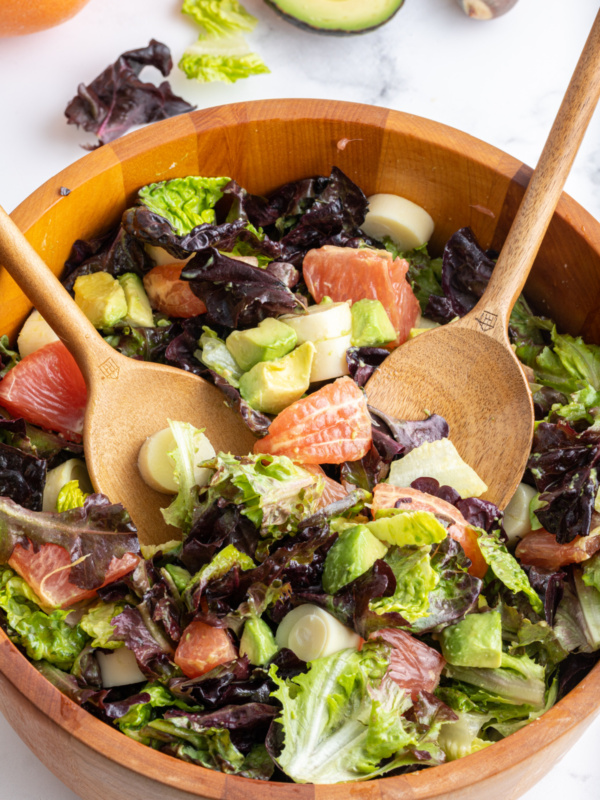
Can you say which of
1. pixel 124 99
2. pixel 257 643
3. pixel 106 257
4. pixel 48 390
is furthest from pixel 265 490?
pixel 124 99

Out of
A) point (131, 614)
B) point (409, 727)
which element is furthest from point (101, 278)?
point (409, 727)

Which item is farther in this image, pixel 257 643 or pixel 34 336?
pixel 34 336

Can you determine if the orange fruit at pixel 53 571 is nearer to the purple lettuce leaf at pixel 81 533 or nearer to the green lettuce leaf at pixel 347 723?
the purple lettuce leaf at pixel 81 533

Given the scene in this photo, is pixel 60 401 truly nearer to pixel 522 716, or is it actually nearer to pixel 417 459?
pixel 417 459

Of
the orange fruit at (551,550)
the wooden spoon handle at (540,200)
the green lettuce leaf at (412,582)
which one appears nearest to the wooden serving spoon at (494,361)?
the wooden spoon handle at (540,200)

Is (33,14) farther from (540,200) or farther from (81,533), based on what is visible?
(81,533)

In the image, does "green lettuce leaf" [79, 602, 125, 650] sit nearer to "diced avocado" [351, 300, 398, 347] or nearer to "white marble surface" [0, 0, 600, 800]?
"diced avocado" [351, 300, 398, 347]
